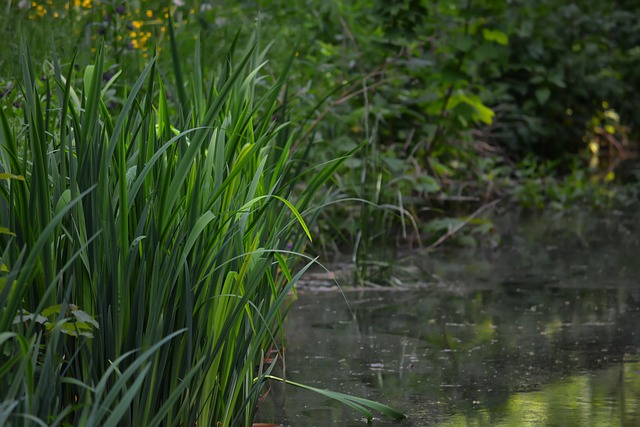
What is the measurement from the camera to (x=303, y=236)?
3.63m

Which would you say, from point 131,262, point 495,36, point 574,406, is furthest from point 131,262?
point 495,36

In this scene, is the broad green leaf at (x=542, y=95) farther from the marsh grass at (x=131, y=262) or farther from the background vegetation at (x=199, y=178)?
the marsh grass at (x=131, y=262)

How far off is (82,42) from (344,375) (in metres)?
2.27

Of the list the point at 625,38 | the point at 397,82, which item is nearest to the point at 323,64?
the point at 397,82

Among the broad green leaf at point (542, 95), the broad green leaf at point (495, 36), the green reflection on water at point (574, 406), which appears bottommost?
the broad green leaf at point (542, 95)

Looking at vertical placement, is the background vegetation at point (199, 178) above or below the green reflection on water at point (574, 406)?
above

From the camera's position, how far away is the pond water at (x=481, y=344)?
374 centimetres

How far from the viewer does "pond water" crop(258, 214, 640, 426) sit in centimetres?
374

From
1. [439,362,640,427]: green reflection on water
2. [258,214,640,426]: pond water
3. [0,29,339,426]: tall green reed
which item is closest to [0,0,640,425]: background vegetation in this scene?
[0,29,339,426]: tall green reed

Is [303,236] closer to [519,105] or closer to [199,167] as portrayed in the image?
[199,167]

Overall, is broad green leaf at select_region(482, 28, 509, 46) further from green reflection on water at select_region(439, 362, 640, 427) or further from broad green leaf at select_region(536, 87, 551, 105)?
green reflection on water at select_region(439, 362, 640, 427)

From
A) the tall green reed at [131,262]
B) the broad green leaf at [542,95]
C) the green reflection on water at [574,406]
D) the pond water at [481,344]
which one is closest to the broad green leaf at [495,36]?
the pond water at [481,344]

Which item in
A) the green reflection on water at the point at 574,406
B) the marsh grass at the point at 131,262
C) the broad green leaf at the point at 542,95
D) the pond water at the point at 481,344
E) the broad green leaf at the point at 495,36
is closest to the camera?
the marsh grass at the point at 131,262

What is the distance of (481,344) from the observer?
4723mm
